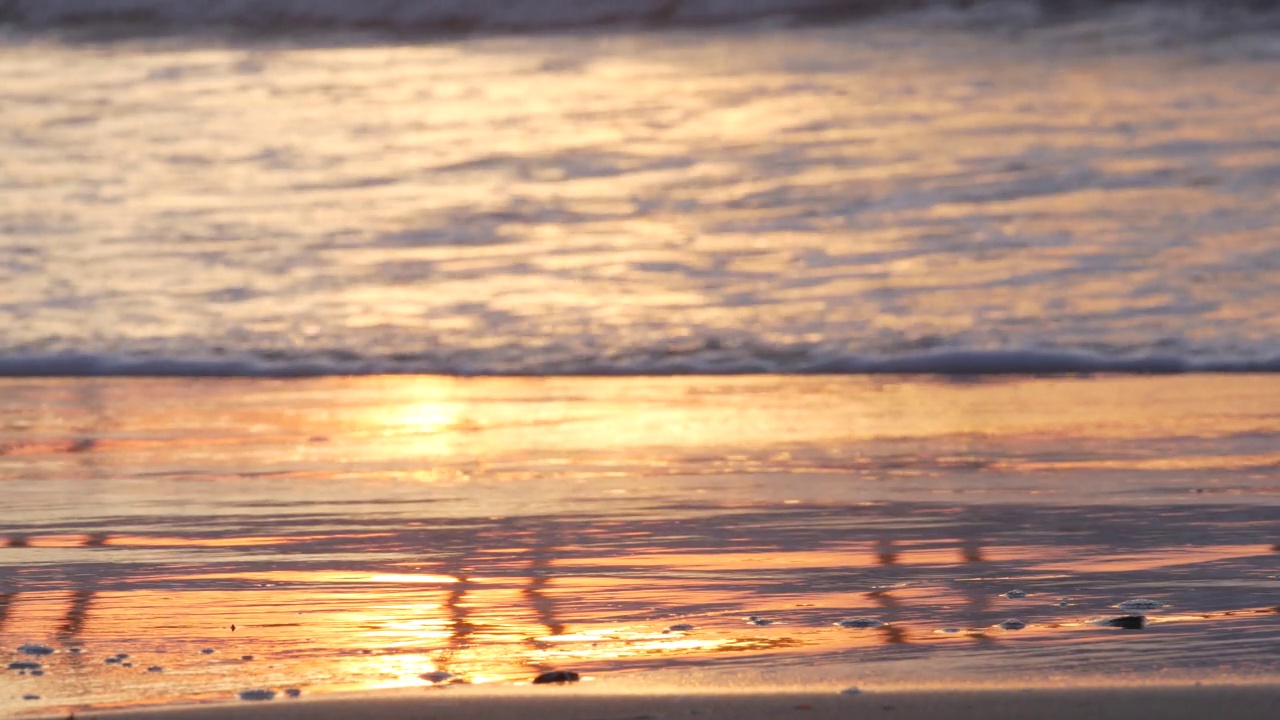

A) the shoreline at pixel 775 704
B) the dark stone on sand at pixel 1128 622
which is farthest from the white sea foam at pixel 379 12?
the shoreline at pixel 775 704

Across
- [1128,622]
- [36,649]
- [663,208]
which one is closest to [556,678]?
[36,649]

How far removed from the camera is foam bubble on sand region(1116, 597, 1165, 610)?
3.13 metres

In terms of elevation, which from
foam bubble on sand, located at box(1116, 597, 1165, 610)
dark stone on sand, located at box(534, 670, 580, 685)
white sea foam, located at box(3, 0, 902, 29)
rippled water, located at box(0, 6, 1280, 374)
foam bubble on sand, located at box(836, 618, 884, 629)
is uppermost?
white sea foam, located at box(3, 0, 902, 29)

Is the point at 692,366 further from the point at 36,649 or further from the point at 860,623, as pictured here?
the point at 36,649

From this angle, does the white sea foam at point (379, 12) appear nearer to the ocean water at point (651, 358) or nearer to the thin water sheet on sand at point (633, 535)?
the ocean water at point (651, 358)

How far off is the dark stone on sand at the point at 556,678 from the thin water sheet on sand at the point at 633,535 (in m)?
0.04

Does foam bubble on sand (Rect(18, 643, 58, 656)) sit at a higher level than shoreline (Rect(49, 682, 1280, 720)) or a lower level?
higher

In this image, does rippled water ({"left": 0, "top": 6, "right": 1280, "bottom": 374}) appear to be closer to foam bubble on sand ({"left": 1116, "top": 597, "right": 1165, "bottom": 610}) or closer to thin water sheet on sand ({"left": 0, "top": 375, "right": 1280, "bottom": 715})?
thin water sheet on sand ({"left": 0, "top": 375, "right": 1280, "bottom": 715})

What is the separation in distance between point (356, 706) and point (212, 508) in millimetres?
1708

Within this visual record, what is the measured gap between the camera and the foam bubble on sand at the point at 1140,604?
3.13 m

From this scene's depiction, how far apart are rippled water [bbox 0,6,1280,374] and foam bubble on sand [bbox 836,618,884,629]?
2.98m

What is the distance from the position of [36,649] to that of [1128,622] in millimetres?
1732

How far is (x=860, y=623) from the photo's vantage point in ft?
10.0

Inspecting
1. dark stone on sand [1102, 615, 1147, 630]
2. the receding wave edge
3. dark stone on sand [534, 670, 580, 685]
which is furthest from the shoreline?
the receding wave edge
